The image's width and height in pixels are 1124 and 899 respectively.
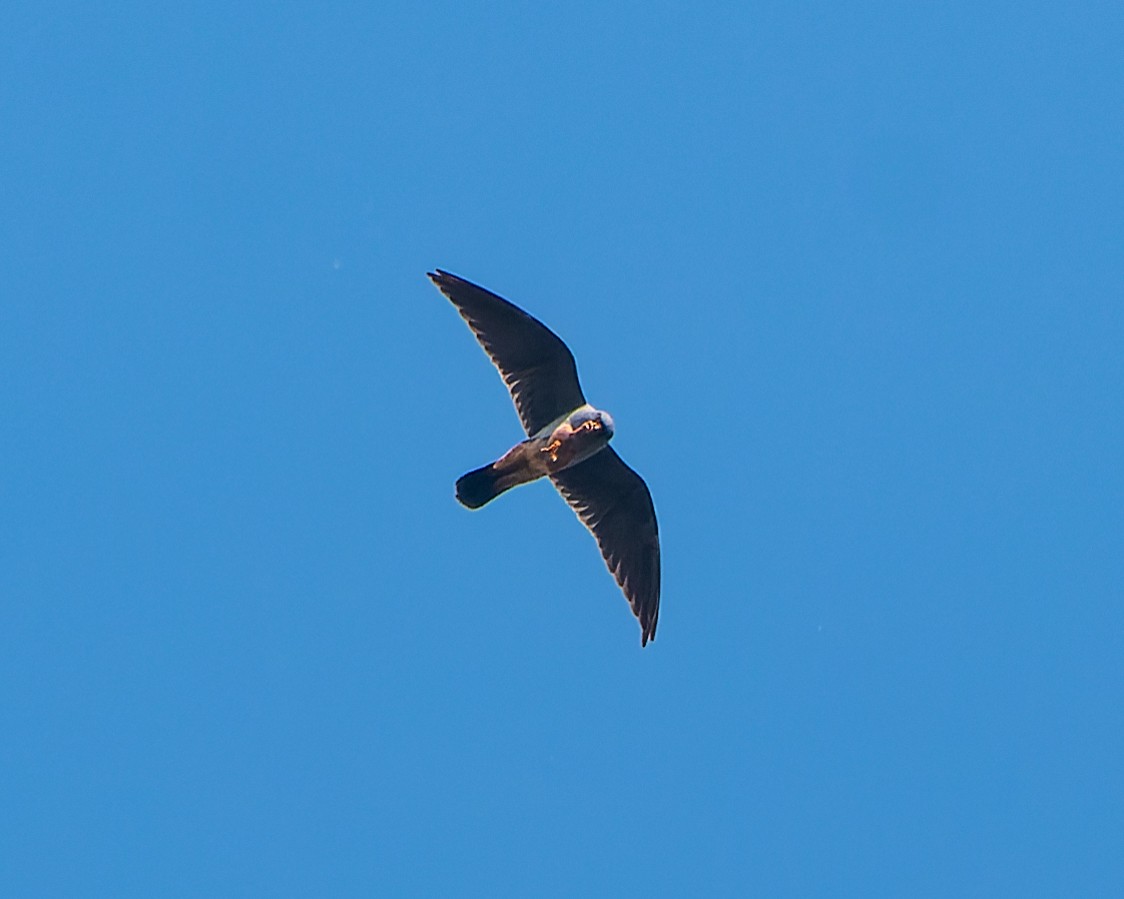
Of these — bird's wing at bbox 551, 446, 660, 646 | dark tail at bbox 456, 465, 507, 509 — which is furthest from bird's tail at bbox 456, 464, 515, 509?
bird's wing at bbox 551, 446, 660, 646

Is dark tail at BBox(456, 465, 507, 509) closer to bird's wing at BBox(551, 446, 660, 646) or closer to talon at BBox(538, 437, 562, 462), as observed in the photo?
talon at BBox(538, 437, 562, 462)

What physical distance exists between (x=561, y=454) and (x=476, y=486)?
2.86 ft

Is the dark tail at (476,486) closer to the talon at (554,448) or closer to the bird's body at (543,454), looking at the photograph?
the bird's body at (543,454)

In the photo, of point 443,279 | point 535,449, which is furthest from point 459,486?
point 443,279

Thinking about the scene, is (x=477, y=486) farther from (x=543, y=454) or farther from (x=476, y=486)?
(x=543, y=454)

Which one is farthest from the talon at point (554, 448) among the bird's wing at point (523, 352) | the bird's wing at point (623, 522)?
the bird's wing at point (623, 522)

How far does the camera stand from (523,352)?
53.5ft

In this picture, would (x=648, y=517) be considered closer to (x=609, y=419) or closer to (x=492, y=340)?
(x=609, y=419)

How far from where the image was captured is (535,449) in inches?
639

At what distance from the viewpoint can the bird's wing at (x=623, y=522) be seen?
666 inches

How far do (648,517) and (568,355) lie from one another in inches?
78.0

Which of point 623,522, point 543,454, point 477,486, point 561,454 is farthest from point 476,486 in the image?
point 623,522

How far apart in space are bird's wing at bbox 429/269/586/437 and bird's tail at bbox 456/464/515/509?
0.61 metres

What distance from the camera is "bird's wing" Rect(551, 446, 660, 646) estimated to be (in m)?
16.9
